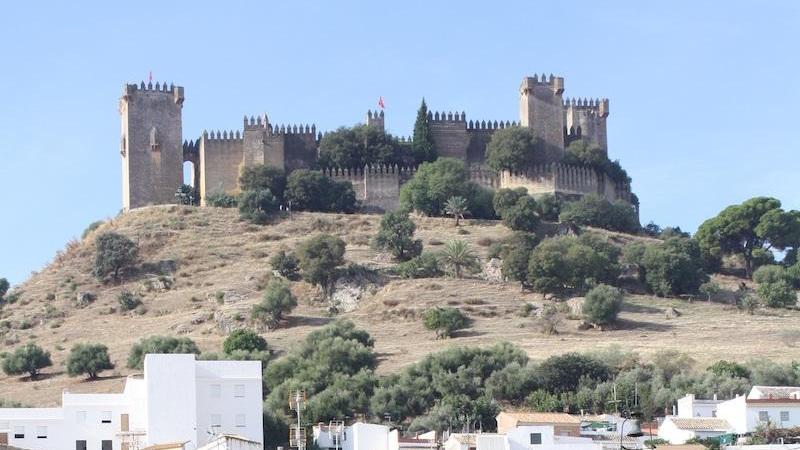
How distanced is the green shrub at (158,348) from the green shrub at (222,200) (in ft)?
60.6

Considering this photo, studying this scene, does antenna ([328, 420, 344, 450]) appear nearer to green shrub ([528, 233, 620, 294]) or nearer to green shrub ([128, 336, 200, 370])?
green shrub ([128, 336, 200, 370])

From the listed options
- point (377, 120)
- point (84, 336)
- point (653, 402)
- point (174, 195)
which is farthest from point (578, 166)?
point (653, 402)

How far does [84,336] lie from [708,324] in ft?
68.6

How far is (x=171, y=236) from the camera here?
82.1 m

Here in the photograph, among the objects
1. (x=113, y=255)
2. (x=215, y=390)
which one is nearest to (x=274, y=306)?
(x=113, y=255)

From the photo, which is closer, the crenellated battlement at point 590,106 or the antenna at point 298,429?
the antenna at point 298,429

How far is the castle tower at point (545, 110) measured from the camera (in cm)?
8850

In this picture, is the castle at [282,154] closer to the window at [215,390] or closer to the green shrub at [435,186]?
the green shrub at [435,186]

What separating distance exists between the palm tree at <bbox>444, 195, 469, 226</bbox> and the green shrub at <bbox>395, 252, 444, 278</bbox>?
574cm

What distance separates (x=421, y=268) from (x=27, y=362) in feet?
50.3

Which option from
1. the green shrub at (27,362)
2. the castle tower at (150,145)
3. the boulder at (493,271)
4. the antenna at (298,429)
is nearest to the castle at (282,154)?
the castle tower at (150,145)

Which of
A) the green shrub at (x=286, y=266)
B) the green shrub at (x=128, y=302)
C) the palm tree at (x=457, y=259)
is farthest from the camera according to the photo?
the palm tree at (x=457, y=259)

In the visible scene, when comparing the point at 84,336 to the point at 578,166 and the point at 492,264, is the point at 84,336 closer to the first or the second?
the point at 492,264

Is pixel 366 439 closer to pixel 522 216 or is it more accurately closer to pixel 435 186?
pixel 522 216
